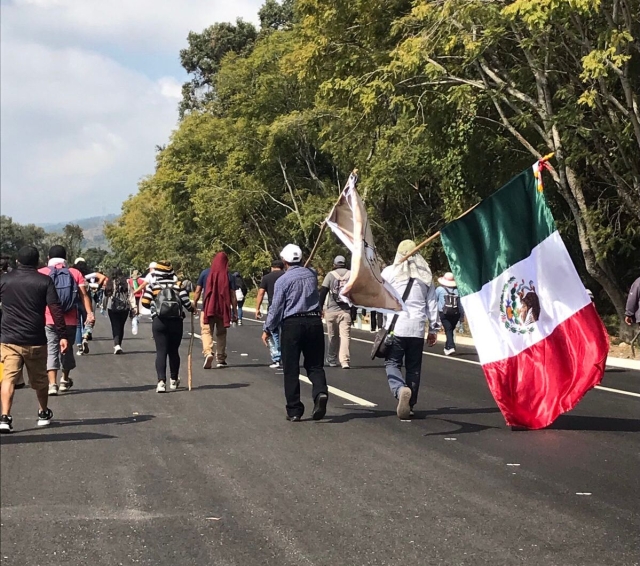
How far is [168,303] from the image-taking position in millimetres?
13234

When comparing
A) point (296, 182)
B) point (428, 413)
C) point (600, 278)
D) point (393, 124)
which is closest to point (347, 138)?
point (393, 124)

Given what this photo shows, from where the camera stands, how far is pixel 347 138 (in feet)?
107

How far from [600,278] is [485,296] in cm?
1284

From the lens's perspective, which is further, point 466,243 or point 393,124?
point 393,124

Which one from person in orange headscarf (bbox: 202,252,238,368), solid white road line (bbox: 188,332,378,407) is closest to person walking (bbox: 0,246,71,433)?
solid white road line (bbox: 188,332,378,407)

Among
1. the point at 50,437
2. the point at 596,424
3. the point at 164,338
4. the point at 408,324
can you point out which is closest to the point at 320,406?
the point at 408,324

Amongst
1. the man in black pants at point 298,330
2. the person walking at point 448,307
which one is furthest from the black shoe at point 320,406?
the person walking at point 448,307

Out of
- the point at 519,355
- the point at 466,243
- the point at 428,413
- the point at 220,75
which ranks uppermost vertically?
the point at 220,75

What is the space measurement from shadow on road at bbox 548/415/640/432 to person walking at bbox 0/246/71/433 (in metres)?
5.14

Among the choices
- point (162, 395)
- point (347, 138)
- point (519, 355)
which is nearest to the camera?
point (519, 355)

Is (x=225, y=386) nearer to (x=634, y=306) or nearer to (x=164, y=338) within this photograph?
(x=164, y=338)

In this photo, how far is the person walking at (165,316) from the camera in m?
13.2

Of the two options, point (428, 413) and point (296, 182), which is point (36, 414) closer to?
point (428, 413)

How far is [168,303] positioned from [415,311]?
3.99 metres
